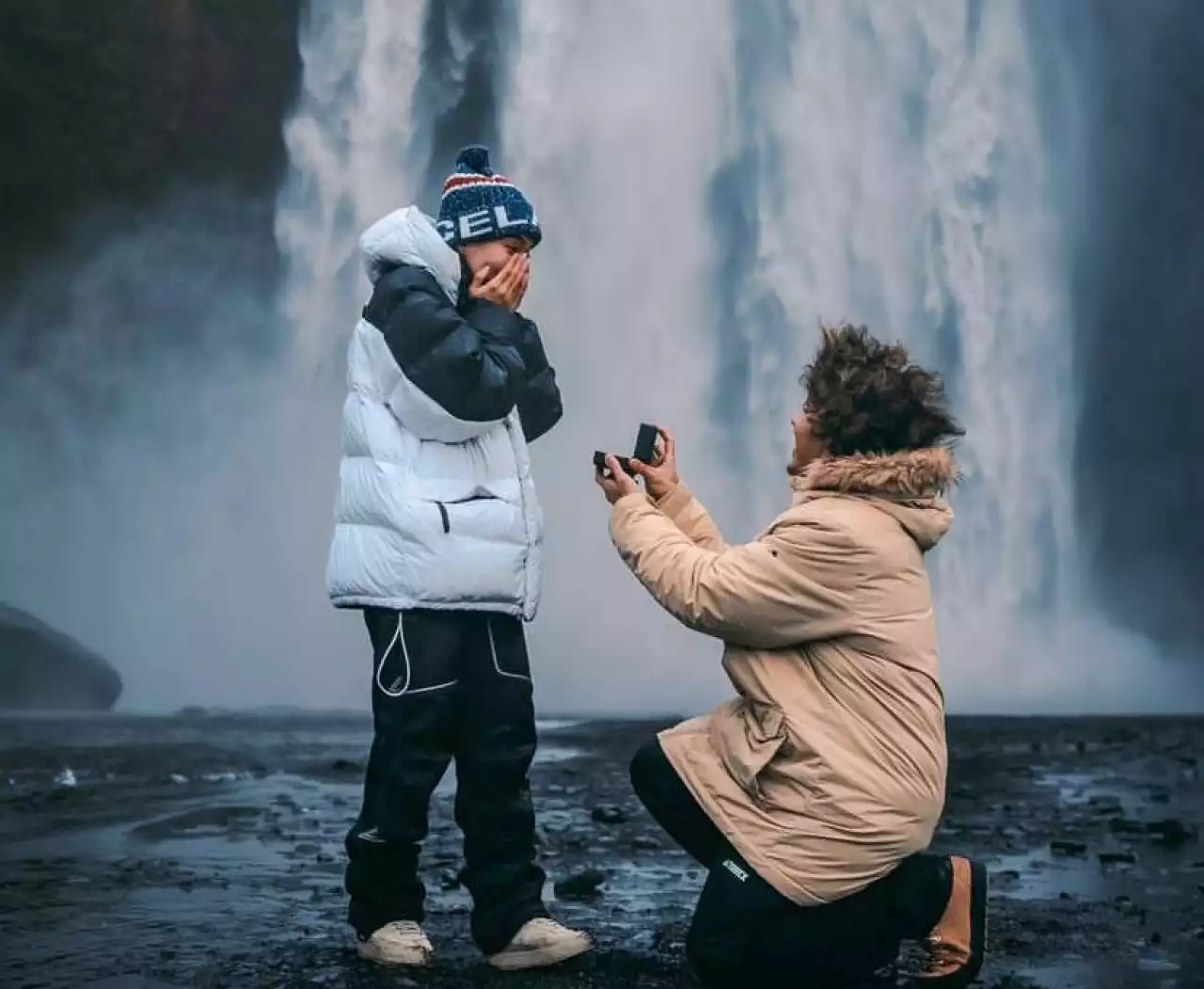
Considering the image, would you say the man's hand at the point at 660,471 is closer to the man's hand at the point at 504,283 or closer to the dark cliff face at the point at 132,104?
the man's hand at the point at 504,283

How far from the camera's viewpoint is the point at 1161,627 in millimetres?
10938

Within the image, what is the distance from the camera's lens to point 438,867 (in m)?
4.30

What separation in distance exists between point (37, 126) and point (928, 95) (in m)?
6.47

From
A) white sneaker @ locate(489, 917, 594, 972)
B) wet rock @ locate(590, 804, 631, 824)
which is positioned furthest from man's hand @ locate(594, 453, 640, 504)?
wet rock @ locate(590, 804, 631, 824)

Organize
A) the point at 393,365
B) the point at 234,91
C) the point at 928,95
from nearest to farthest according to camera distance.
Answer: the point at 393,365, the point at 234,91, the point at 928,95

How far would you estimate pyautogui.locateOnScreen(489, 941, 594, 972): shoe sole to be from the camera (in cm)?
282

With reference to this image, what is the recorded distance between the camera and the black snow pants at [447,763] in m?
2.86

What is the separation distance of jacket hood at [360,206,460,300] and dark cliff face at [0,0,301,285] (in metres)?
7.93

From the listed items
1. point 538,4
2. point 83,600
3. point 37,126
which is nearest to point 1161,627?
point 538,4

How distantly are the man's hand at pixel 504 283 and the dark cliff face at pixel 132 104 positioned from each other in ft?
26.0

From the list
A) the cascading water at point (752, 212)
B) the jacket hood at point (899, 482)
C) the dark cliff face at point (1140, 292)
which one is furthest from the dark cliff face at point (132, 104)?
the jacket hood at point (899, 482)

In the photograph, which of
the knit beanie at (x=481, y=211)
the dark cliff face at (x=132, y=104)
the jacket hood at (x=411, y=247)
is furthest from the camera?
the dark cliff face at (x=132, y=104)

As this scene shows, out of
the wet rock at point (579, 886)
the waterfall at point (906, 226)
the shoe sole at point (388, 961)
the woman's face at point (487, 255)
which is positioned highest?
the waterfall at point (906, 226)

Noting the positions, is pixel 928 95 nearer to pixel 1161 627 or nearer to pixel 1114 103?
pixel 1114 103
